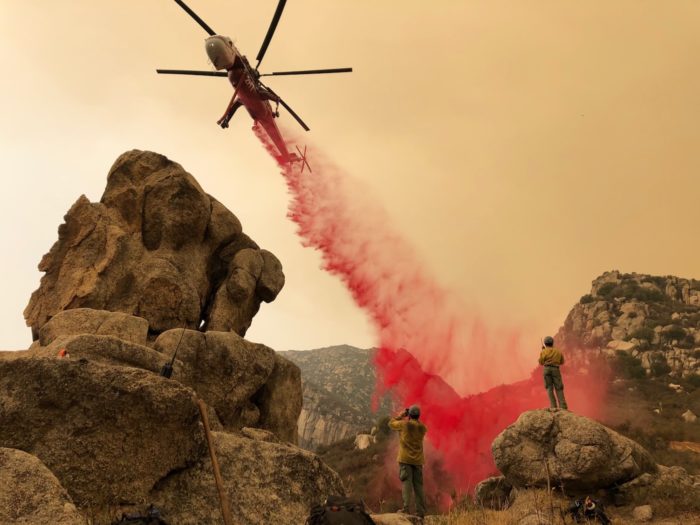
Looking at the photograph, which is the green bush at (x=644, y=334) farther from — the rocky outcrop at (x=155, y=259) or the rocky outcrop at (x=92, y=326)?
the rocky outcrop at (x=92, y=326)

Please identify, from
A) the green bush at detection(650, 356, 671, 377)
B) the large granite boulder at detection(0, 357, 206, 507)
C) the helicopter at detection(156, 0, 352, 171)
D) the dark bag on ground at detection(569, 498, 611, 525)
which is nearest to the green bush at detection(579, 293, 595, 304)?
the green bush at detection(650, 356, 671, 377)

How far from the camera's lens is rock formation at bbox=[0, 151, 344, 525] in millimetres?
6461

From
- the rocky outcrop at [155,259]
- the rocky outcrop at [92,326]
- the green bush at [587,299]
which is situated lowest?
the rocky outcrop at [92,326]

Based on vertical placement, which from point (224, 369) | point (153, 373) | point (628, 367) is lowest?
point (153, 373)

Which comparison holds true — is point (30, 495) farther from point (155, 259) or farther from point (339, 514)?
point (155, 259)

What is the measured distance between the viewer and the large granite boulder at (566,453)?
13789 millimetres

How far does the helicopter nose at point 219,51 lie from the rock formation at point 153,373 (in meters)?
5.90

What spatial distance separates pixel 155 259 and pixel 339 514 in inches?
725

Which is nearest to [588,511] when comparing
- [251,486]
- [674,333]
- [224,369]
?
[251,486]

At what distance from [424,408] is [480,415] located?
949cm

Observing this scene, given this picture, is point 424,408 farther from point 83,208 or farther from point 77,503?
point 77,503

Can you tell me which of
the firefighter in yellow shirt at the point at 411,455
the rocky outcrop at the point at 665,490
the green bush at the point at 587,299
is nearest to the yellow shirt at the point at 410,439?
the firefighter in yellow shirt at the point at 411,455

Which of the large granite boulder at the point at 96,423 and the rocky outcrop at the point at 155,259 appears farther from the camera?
the rocky outcrop at the point at 155,259

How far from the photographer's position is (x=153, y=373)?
7348 mm
